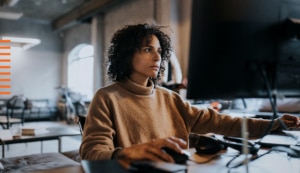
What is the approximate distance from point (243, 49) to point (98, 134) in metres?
0.51

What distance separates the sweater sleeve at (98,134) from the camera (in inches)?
35.7

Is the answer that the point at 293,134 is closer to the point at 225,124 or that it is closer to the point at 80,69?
the point at 225,124

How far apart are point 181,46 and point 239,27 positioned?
161 inches

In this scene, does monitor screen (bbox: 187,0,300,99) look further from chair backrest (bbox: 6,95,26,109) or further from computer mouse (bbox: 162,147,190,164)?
chair backrest (bbox: 6,95,26,109)

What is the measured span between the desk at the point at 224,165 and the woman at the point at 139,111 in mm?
136

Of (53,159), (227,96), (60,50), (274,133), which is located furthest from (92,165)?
(60,50)

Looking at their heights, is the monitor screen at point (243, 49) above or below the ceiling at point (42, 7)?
below

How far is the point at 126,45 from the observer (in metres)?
1.23

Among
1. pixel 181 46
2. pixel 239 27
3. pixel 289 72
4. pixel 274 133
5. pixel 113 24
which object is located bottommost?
pixel 274 133

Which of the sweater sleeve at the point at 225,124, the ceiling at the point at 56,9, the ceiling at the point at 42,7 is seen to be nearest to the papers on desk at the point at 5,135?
the sweater sleeve at the point at 225,124

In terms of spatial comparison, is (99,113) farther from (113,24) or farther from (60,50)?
(60,50)

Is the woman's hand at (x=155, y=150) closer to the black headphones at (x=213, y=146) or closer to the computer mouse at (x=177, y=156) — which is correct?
the computer mouse at (x=177, y=156)

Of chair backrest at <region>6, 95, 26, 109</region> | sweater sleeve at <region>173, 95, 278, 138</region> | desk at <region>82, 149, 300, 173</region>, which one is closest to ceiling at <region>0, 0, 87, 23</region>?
chair backrest at <region>6, 95, 26, 109</region>

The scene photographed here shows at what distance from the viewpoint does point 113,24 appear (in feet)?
23.5
